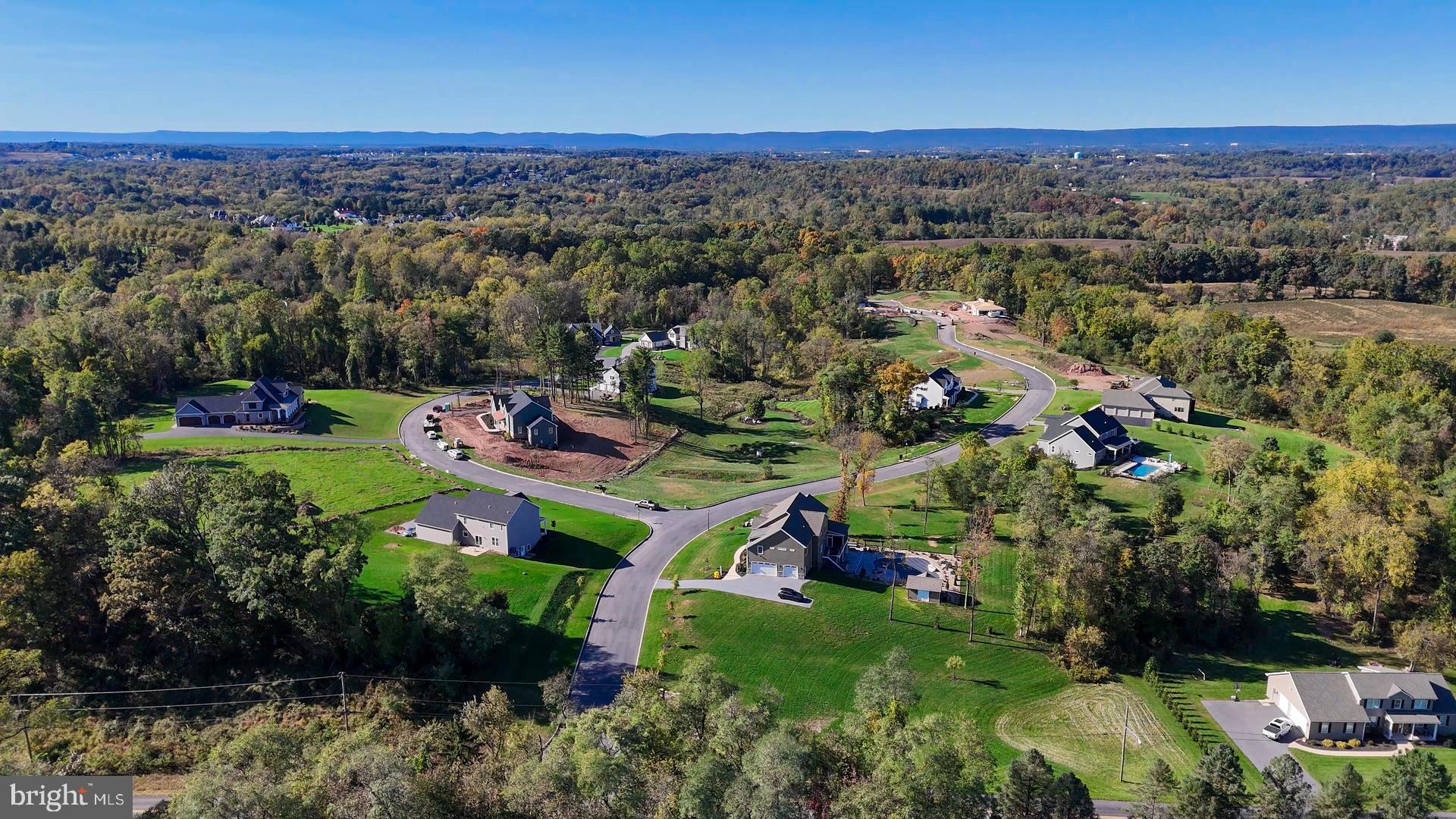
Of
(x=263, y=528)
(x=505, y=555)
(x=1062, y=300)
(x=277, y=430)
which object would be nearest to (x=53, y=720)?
(x=263, y=528)

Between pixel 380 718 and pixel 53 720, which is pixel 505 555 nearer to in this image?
pixel 380 718

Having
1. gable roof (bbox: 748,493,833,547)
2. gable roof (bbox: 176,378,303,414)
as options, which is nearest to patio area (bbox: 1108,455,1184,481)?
gable roof (bbox: 748,493,833,547)

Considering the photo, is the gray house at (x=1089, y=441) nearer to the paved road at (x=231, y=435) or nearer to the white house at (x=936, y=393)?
the white house at (x=936, y=393)

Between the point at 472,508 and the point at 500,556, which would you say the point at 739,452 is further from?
the point at 500,556

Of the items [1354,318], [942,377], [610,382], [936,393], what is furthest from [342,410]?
[1354,318]

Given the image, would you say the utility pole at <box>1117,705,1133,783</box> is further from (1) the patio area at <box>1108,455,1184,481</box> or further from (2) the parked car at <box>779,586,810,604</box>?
(1) the patio area at <box>1108,455,1184,481</box>
